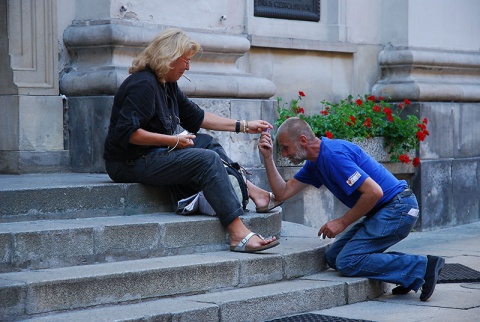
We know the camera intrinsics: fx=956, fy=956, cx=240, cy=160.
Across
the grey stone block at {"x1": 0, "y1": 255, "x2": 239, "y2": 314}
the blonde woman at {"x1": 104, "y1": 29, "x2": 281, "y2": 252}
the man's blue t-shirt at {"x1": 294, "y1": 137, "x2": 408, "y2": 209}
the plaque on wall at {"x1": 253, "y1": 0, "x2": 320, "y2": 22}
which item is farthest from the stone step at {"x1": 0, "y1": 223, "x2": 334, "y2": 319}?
the plaque on wall at {"x1": 253, "y1": 0, "x2": 320, "y2": 22}

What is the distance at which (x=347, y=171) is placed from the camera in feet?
20.1

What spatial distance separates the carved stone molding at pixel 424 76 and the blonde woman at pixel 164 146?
4.26 meters

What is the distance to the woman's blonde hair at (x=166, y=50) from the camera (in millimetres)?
6316

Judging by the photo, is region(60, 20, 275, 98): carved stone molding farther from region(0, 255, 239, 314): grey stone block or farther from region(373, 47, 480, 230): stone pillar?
region(373, 47, 480, 230): stone pillar

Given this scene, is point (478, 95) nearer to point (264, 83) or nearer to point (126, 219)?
point (264, 83)

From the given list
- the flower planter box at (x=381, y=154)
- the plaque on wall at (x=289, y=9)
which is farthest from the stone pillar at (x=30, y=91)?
the flower planter box at (x=381, y=154)

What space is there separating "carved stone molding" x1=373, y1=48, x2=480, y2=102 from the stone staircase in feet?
13.1

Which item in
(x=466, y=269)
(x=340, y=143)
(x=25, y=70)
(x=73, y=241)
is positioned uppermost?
(x=25, y=70)

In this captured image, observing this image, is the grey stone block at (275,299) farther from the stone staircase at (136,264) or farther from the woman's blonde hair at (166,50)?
the woman's blonde hair at (166,50)

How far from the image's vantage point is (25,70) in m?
7.42

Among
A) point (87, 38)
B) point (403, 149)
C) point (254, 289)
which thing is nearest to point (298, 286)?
point (254, 289)

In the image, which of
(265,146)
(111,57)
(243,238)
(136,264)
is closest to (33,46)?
(111,57)

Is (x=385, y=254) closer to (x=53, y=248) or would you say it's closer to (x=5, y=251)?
(x=53, y=248)

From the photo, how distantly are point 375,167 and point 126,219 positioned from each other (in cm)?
169
